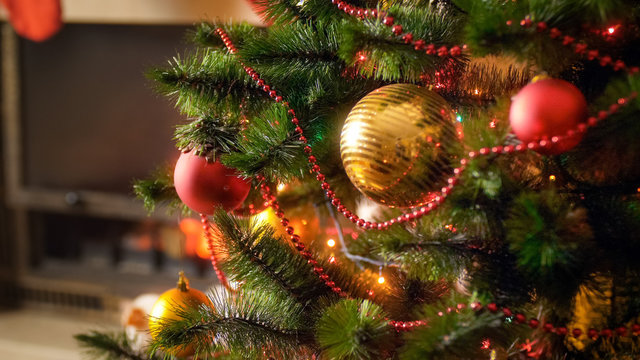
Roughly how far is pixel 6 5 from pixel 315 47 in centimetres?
136

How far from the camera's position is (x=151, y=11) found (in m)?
1.50

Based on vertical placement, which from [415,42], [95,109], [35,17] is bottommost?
[415,42]

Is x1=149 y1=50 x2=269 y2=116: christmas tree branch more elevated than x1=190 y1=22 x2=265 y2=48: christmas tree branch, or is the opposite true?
x1=190 y1=22 x2=265 y2=48: christmas tree branch

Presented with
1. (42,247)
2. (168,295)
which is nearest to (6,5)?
(42,247)

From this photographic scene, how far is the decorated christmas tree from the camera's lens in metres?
0.42

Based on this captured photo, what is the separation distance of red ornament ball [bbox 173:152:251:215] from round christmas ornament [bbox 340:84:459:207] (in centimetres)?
14

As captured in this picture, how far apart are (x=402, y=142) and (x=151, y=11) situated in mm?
1201

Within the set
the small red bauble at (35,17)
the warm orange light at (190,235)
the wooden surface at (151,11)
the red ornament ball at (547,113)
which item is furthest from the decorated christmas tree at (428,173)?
the small red bauble at (35,17)

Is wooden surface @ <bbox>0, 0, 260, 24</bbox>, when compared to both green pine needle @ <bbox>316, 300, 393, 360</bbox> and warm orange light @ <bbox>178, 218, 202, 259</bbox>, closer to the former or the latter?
warm orange light @ <bbox>178, 218, 202, 259</bbox>

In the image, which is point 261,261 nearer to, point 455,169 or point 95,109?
point 455,169

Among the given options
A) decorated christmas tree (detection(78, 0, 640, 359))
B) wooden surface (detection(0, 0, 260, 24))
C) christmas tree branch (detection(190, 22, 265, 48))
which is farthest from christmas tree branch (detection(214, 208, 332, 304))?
wooden surface (detection(0, 0, 260, 24))

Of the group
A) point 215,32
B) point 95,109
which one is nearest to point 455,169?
point 215,32

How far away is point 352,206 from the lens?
2.39 ft

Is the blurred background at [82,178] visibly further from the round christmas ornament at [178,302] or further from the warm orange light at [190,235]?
the round christmas ornament at [178,302]
